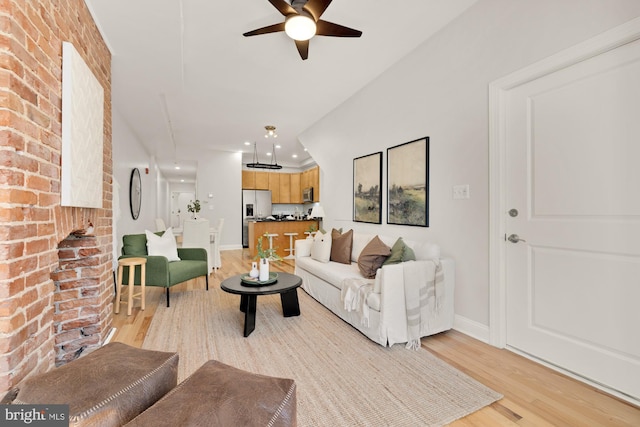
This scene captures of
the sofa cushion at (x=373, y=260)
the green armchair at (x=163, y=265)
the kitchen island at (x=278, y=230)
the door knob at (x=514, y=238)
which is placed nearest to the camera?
the door knob at (x=514, y=238)

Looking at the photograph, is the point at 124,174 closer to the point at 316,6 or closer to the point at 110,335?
the point at 110,335

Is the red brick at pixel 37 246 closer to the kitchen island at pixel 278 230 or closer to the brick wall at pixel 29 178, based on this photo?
the brick wall at pixel 29 178

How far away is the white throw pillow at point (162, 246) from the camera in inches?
148

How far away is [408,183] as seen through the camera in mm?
3367

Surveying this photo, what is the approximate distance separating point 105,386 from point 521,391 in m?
2.22

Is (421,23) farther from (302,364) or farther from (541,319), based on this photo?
(302,364)

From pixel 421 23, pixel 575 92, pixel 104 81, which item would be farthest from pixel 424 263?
pixel 104 81

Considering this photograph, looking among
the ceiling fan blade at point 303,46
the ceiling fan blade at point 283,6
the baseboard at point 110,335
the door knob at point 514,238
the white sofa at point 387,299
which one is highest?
the ceiling fan blade at point 283,6

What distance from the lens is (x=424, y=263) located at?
8.44 feet

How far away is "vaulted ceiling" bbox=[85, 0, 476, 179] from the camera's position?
250cm

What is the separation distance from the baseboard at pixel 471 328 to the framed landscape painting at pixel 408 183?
964 millimetres

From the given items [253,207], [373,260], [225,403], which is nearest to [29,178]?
[225,403]

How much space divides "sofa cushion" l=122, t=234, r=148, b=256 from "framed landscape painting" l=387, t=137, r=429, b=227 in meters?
3.15

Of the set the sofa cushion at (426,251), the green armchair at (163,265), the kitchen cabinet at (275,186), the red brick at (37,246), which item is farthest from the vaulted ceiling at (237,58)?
the kitchen cabinet at (275,186)
